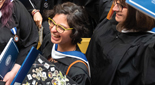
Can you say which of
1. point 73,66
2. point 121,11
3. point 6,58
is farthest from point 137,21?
point 6,58

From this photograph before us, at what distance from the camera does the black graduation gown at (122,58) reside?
90 cm

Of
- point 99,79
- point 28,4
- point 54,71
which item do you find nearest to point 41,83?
point 54,71

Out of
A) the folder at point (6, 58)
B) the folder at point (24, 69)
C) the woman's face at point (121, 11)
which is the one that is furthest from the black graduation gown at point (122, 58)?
the folder at point (6, 58)

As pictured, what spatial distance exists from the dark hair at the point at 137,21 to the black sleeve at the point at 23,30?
85 cm

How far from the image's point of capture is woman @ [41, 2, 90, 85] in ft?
3.24

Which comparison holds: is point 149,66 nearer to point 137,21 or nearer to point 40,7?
point 137,21

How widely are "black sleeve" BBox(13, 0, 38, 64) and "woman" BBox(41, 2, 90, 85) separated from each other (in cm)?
40

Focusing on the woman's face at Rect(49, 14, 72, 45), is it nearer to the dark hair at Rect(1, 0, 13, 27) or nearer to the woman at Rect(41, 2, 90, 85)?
the woman at Rect(41, 2, 90, 85)

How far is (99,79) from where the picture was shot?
4.25 ft

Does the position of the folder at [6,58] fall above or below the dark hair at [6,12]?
below

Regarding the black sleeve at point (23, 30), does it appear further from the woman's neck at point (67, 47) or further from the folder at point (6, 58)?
the woman's neck at point (67, 47)

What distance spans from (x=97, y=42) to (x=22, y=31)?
70cm

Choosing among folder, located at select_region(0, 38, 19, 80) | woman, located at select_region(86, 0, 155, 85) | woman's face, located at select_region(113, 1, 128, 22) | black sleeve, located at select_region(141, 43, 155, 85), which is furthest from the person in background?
black sleeve, located at select_region(141, 43, 155, 85)

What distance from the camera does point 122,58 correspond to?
42.9 inches
